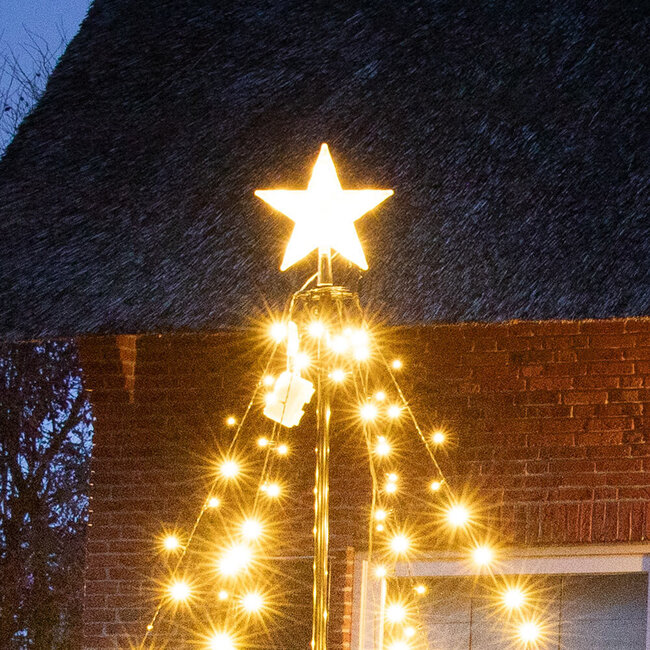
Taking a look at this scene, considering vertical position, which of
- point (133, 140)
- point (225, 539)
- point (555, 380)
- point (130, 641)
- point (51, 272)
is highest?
point (133, 140)

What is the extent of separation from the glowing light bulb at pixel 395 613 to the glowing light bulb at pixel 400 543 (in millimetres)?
270

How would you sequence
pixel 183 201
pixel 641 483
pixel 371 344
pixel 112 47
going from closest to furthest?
pixel 641 483 → pixel 371 344 → pixel 183 201 → pixel 112 47

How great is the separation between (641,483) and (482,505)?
2.34 ft

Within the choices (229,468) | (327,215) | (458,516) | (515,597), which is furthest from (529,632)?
(327,215)

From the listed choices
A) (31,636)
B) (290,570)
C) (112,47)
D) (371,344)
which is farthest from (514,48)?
(31,636)

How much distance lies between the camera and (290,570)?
5.85m

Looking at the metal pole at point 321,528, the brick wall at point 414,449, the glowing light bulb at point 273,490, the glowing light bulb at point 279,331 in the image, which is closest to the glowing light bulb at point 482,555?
the brick wall at point 414,449

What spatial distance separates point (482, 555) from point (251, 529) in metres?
1.08

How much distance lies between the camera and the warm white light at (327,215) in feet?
14.7

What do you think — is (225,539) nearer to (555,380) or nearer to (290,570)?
(290,570)

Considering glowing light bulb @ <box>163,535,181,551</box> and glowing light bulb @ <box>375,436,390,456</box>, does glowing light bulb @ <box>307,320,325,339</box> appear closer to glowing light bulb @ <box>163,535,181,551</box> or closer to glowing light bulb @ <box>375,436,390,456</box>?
glowing light bulb @ <box>375,436,390,456</box>

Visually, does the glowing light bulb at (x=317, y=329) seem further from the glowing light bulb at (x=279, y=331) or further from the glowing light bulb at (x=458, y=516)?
the glowing light bulb at (x=458, y=516)

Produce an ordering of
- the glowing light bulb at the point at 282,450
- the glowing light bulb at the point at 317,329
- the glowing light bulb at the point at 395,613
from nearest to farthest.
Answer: the glowing light bulb at the point at 317,329
the glowing light bulb at the point at 395,613
the glowing light bulb at the point at 282,450

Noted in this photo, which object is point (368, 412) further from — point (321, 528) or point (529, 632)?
point (321, 528)
